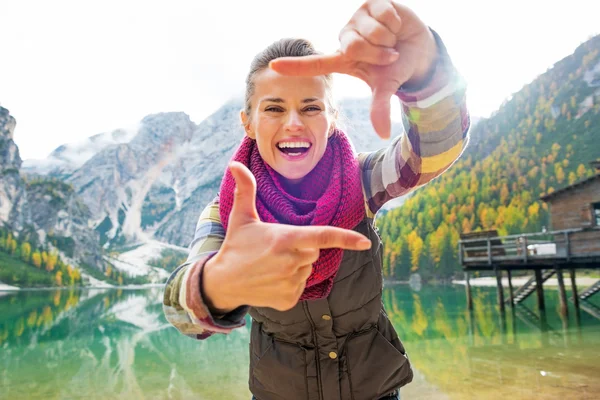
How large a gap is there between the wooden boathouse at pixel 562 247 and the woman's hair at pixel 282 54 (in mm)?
15559

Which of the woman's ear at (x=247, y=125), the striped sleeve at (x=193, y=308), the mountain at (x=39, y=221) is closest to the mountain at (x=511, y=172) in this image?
the woman's ear at (x=247, y=125)

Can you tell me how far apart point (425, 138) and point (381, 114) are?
462 mm

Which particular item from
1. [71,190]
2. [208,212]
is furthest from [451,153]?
[71,190]

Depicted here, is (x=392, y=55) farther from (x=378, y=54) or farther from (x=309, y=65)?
(x=309, y=65)

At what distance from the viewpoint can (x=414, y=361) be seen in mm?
10508

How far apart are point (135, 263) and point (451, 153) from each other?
136 m

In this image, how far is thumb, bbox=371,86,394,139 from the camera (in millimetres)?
1163

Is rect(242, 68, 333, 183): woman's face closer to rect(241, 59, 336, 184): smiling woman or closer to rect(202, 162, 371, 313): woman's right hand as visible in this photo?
rect(241, 59, 336, 184): smiling woman

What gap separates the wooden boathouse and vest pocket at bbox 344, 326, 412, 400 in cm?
1535

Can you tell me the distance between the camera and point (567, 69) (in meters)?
88.9

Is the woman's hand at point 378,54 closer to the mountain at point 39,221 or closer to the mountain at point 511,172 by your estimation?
the mountain at point 511,172

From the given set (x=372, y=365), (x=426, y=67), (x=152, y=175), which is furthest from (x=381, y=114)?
(x=152, y=175)

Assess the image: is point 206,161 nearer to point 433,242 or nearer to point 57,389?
point 433,242

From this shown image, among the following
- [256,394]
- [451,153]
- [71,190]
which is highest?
[71,190]
